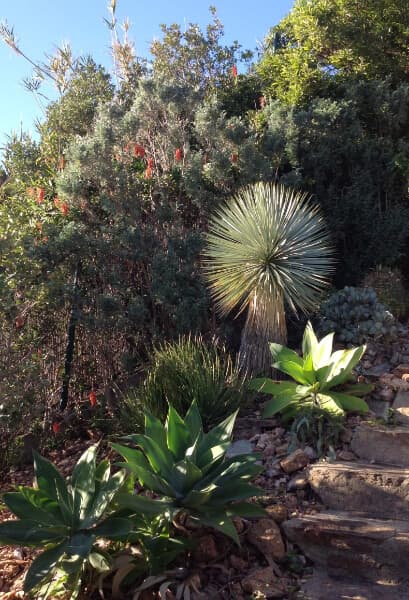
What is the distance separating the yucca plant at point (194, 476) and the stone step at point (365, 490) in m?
0.71

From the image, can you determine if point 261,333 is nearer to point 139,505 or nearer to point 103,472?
point 103,472

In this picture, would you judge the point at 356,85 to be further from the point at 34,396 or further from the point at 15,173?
the point at 34,396

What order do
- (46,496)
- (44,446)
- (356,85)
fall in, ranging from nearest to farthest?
1. (46,496)
2. (44,446)
3. (356,85)

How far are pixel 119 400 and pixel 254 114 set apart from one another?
515 centimetres

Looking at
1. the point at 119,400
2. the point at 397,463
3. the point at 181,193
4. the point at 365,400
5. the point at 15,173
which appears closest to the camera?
the point at 397,463

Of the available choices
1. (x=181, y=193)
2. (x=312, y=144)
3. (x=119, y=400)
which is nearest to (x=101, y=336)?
(x=119, y=400)

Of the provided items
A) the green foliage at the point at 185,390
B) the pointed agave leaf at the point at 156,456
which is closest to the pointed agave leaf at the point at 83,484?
the pointed agave leaf at the point at 156,456

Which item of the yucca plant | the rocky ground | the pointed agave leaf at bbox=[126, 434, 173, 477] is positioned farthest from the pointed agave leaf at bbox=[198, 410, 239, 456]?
the rocky ground

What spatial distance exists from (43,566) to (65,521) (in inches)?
10.6

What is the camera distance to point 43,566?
2914 mm

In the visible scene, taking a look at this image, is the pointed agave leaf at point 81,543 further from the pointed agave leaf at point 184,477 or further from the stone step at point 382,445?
the stone step at point 382,445

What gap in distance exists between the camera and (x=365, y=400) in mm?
4941

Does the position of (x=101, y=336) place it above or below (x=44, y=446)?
above

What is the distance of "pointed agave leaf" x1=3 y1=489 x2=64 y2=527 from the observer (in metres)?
3.13
